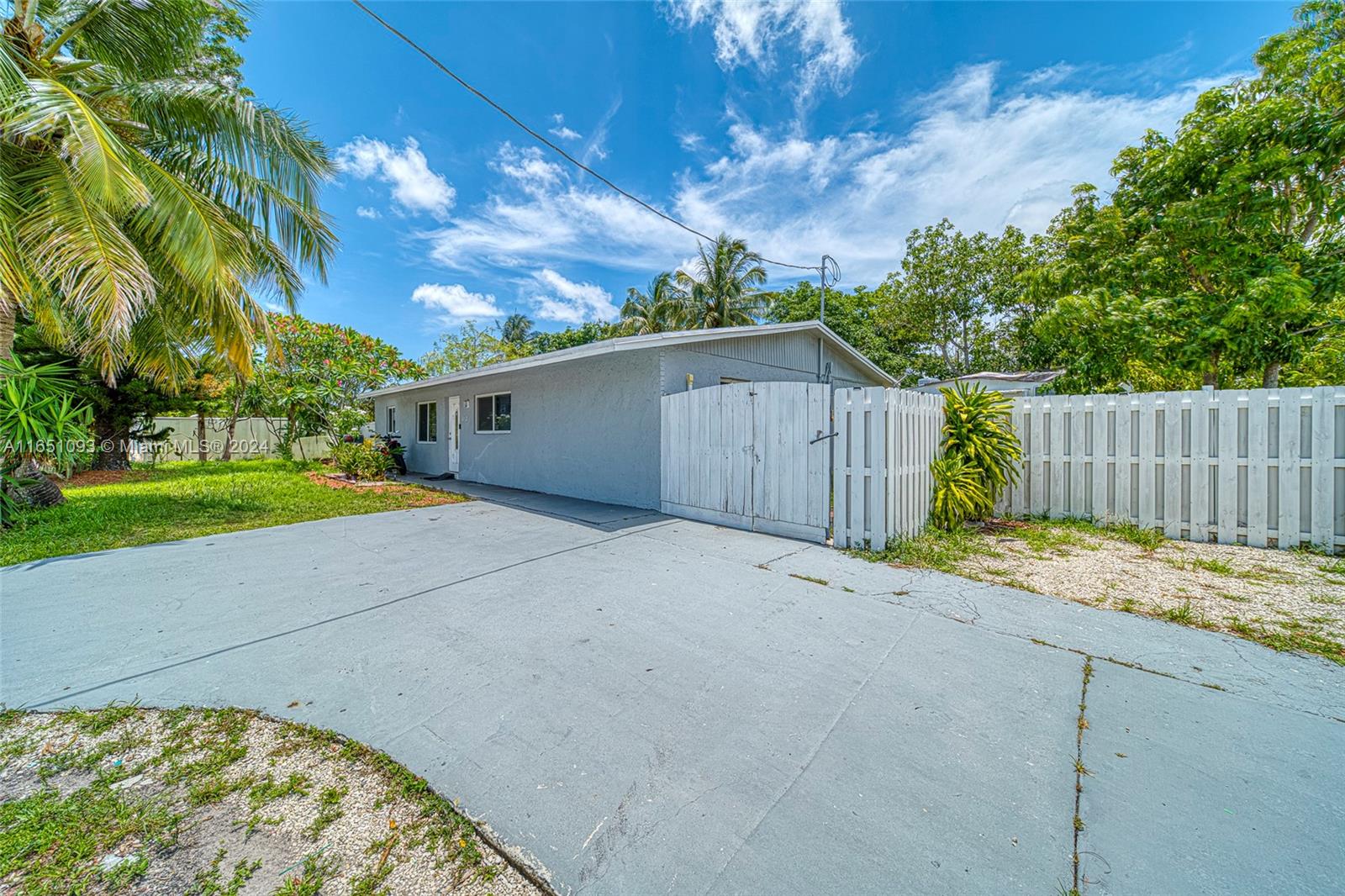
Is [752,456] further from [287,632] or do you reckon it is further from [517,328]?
[517,328]

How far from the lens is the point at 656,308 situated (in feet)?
77.9

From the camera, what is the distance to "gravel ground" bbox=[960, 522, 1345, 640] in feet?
11.8

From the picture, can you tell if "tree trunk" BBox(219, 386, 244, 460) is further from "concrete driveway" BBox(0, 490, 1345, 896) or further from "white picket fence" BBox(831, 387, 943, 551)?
"white picket fence" BBox(831, 387, 943, 551)

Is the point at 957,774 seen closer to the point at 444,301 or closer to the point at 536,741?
the point at 536,741

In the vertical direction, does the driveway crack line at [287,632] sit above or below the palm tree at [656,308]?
below

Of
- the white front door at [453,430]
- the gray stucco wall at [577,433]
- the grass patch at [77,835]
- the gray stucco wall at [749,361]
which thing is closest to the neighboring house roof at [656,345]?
the gray stucco wall at [749,361]

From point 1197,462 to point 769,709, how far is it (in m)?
6.29

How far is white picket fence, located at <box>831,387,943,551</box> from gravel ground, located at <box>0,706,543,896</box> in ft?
14.7

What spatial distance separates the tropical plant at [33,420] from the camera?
19.1 ft

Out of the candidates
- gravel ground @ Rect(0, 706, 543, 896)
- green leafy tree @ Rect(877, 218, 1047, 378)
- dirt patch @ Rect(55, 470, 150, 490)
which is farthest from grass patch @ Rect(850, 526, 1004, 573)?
green leafy tree @ Rect(877, 218, 1047, 378)

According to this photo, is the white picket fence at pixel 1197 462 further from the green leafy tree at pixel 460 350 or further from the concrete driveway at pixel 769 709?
the green leafy tree at pixel 460 350

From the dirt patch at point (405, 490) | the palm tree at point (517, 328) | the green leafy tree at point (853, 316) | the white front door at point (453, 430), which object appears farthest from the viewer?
the palm tree at point (517, 328)

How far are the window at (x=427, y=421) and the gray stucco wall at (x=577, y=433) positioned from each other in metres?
1.58

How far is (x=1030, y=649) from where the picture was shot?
3090 millimetres
